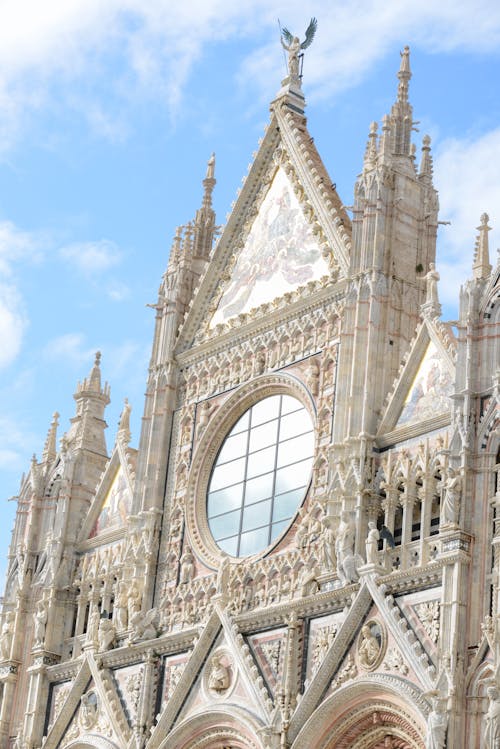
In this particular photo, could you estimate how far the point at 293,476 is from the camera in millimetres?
33406

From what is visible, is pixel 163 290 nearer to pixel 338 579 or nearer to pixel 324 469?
pixel 324 469

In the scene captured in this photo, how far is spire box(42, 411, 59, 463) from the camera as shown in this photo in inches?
1592

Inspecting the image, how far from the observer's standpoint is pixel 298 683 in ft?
99.4

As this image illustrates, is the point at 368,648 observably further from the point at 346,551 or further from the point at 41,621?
the point at 41,621

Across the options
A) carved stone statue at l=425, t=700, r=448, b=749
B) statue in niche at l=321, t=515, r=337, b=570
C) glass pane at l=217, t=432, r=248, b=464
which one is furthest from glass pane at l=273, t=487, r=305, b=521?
carved stone statue at l=425, t=700, r=448, b=749

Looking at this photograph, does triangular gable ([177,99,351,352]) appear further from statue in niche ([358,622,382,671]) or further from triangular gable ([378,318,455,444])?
statue in niche ([358,622,382,671])

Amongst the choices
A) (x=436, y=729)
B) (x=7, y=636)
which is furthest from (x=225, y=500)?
(x=436, y=729)

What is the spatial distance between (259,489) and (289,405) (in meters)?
1.79

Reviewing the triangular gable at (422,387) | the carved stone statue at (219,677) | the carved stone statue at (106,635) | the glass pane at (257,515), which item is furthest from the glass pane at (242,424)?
the carved stone statue at (219,677)

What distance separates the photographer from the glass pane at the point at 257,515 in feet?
110

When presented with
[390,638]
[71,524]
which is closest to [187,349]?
[71,524]

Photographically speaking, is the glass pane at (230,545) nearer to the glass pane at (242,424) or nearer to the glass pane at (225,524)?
the glass pane at (225,524)

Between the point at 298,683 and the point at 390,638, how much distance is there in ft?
7.50

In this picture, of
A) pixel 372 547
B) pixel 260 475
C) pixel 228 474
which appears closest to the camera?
pixel 372 547
